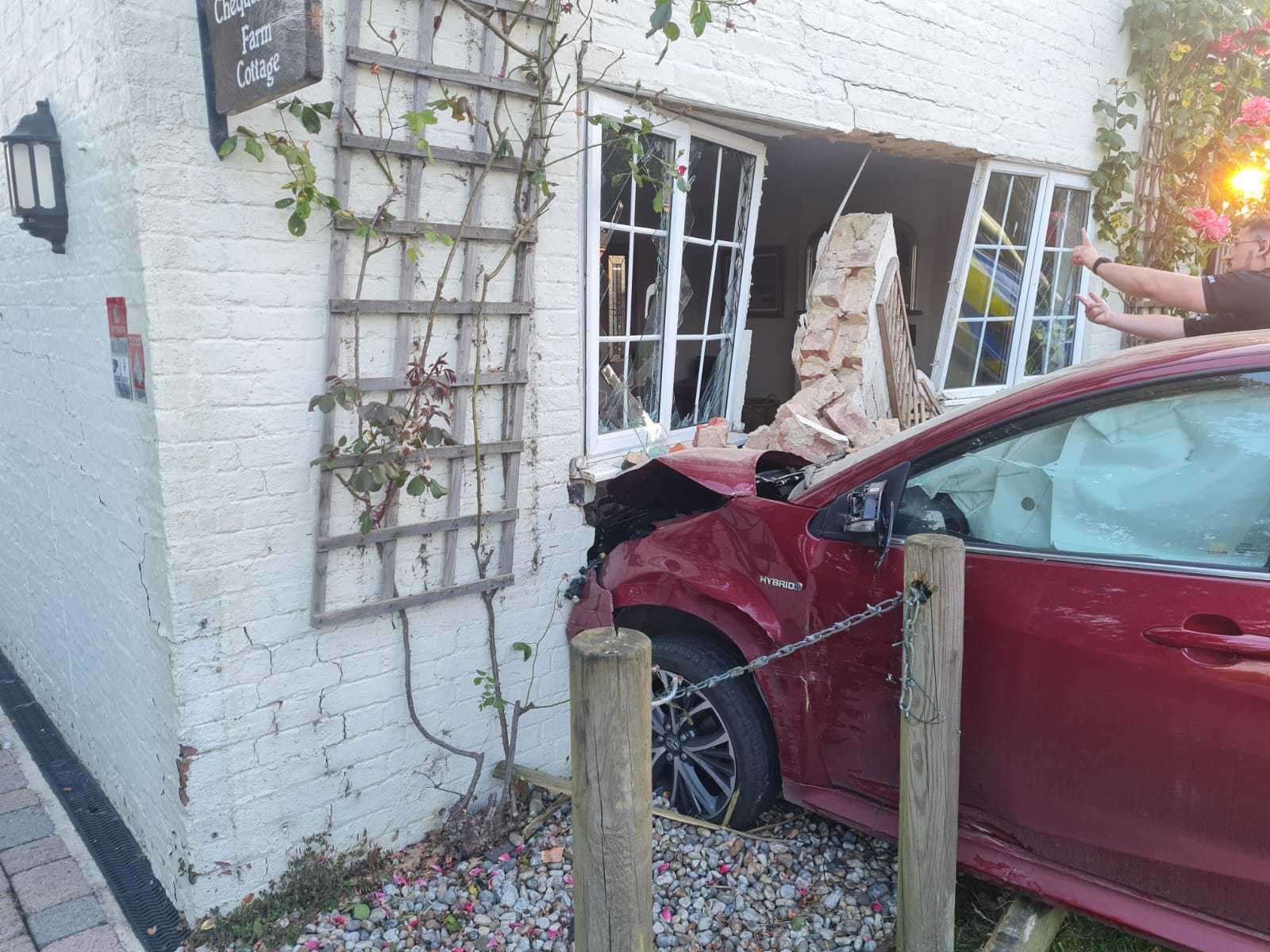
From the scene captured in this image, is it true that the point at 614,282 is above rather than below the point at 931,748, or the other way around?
above

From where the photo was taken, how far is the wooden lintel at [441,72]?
2865 millimetres

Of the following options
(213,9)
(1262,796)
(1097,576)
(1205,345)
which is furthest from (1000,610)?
(213,9)

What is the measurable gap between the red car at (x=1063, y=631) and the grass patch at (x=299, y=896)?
1.28 metres

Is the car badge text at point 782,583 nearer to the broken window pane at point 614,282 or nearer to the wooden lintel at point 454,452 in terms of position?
the wooden lintel at point 454,452

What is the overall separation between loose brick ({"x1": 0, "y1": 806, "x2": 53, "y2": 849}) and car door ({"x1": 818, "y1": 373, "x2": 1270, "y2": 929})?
318 cm

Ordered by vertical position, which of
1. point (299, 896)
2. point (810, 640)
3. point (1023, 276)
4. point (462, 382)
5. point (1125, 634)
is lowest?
point (299, 896)

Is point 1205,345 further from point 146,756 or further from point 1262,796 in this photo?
point 146,756

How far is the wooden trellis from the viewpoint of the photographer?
2893 millimetres

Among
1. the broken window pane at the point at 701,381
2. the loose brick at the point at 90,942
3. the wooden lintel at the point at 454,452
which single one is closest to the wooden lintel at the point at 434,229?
the wooden lintel at the point at 454,452

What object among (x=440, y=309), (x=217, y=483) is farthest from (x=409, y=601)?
(x=440, y=309)

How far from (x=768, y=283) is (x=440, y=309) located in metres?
6.86

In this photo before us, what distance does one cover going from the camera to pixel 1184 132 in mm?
7027

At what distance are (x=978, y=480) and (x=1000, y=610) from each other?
1.31 ft

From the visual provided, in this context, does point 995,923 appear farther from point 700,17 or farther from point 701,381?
point 701,381
